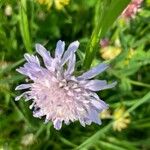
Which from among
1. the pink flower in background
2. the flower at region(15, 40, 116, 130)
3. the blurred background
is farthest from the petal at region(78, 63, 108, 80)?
the pink flower in background

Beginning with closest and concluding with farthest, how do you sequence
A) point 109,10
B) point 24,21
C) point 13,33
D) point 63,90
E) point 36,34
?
point 109,10
point 63,90
point 24,21
point 13,33
point 36,34

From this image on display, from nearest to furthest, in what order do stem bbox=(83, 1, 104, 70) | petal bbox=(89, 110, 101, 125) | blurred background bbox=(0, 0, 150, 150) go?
1. stem bbox=(83, 1, 104, 70)
2. petal bbox=(89, 110, 101, 125)
3. blurred background bbox=(0, 0, 150, 150)

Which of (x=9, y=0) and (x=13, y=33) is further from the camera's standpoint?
(x=13, y=33)

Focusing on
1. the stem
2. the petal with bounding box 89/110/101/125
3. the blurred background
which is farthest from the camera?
the blurred background

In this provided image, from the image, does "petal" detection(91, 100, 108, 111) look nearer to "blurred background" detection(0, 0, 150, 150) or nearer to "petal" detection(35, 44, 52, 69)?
"petal" detection(35, 44, 52, 69)

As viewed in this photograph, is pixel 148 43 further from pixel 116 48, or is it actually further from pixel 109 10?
pixel 109 10

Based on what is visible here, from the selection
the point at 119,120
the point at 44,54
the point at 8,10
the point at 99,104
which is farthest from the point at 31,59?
the point at 119,120

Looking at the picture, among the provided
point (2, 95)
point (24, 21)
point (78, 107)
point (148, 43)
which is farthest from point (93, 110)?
point (148, 43)
